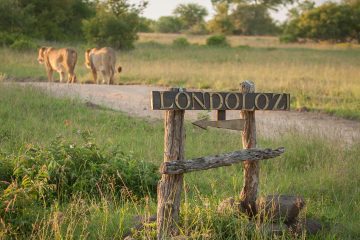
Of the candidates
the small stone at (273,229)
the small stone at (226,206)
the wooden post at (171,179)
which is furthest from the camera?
the small stone at (226,206)

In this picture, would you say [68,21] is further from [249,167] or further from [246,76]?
[249,167]

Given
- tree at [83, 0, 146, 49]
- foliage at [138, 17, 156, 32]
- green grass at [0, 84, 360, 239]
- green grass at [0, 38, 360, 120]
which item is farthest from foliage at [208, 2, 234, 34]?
green grass at [0, 84, 360, 239]

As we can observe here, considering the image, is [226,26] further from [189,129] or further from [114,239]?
[114,239]

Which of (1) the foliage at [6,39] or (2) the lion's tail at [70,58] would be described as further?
(1) the foliage at [6,39]

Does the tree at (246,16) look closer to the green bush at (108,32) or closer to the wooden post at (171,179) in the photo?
the green bush at (108,32)

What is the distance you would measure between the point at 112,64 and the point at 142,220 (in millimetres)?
12903

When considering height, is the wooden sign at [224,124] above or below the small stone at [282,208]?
above

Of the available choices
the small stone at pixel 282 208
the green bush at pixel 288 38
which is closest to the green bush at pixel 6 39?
the small stone at pixel 282 208

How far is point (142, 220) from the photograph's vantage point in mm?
5355

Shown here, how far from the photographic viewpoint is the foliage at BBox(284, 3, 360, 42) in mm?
44844

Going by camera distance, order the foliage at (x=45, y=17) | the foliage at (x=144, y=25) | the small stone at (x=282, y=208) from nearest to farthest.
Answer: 1. the small stone at (x=282, y=208)
2. the foliage at (x=45, y=17)
3. the foliage at (x=144, y=25)

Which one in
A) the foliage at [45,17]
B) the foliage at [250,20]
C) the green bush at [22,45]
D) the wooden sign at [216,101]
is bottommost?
the wooden sign at [216,101]

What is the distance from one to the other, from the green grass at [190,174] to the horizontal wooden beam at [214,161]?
385 millimetres

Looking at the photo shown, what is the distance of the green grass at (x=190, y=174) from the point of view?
5.26 metres
